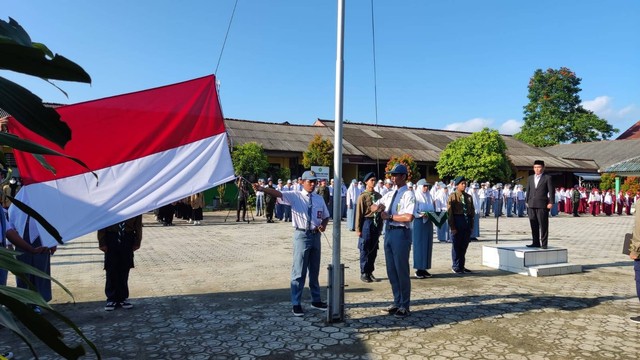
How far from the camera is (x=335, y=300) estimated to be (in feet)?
18.0

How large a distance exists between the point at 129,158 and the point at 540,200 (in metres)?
8.07

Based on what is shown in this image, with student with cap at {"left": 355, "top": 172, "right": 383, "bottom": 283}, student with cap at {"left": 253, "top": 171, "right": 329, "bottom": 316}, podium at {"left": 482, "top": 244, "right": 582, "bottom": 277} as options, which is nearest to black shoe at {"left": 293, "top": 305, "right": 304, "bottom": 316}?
student with cap at {"left": 253, "top": 171, "right": 329, "bottom": 316}

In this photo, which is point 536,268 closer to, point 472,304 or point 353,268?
point 472,304

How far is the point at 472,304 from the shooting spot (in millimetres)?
6438

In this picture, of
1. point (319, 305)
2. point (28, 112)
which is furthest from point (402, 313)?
point (28, 112)

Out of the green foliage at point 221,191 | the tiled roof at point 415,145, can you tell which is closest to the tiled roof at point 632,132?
the tiled roof at point 415,145

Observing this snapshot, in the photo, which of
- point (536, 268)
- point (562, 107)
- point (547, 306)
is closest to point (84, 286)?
point (547, 306)

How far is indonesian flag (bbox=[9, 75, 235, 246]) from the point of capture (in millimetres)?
3861

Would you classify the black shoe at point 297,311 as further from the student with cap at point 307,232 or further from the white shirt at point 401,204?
the white shirt at point 401,204

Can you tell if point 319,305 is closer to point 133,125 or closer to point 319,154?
point 133,125

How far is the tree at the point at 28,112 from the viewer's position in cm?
77

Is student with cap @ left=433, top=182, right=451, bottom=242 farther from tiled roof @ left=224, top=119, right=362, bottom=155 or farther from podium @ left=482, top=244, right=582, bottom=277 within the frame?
tiled roof @ left=224, top=119, right=362, bottom=155

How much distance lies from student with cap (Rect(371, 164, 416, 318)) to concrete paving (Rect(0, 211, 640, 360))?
27 centimetres

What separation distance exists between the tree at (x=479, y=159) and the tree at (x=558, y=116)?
29.8m
